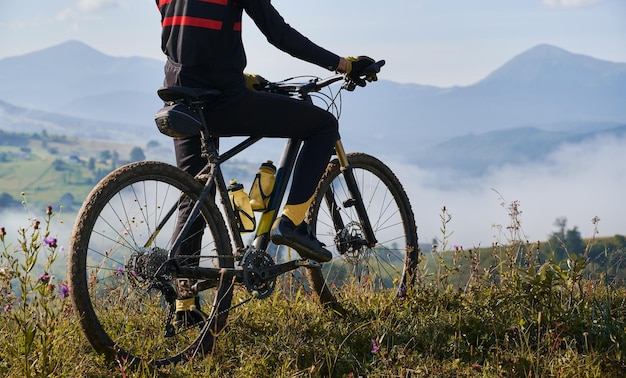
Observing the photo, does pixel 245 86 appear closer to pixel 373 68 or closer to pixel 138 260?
pixel 373 68

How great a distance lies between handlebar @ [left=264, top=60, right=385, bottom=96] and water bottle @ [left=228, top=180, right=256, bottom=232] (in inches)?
27.3

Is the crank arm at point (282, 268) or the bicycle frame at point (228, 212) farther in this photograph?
the crank arm at point (282, 268)

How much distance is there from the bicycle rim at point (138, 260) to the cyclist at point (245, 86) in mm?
220

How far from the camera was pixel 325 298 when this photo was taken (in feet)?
17.1

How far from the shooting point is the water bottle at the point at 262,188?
15.0 feet

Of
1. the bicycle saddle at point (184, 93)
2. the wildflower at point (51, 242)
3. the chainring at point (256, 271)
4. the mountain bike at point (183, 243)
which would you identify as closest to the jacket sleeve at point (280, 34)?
the mountain bike at point (183, 243)

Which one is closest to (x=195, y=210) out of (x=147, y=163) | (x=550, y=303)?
(x=147, y=163)

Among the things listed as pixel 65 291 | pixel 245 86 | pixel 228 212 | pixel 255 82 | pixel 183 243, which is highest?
pixel 255 82

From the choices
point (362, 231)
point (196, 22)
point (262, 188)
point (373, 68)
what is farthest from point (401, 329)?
point (196, 22)

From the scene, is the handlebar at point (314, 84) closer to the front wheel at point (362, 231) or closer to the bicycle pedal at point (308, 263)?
the front wheel at point (362, 231)

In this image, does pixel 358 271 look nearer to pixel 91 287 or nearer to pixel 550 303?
pixel 550 303

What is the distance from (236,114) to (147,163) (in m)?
0.62

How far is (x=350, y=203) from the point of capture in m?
5.45

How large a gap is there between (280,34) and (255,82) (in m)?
A: 0.47
